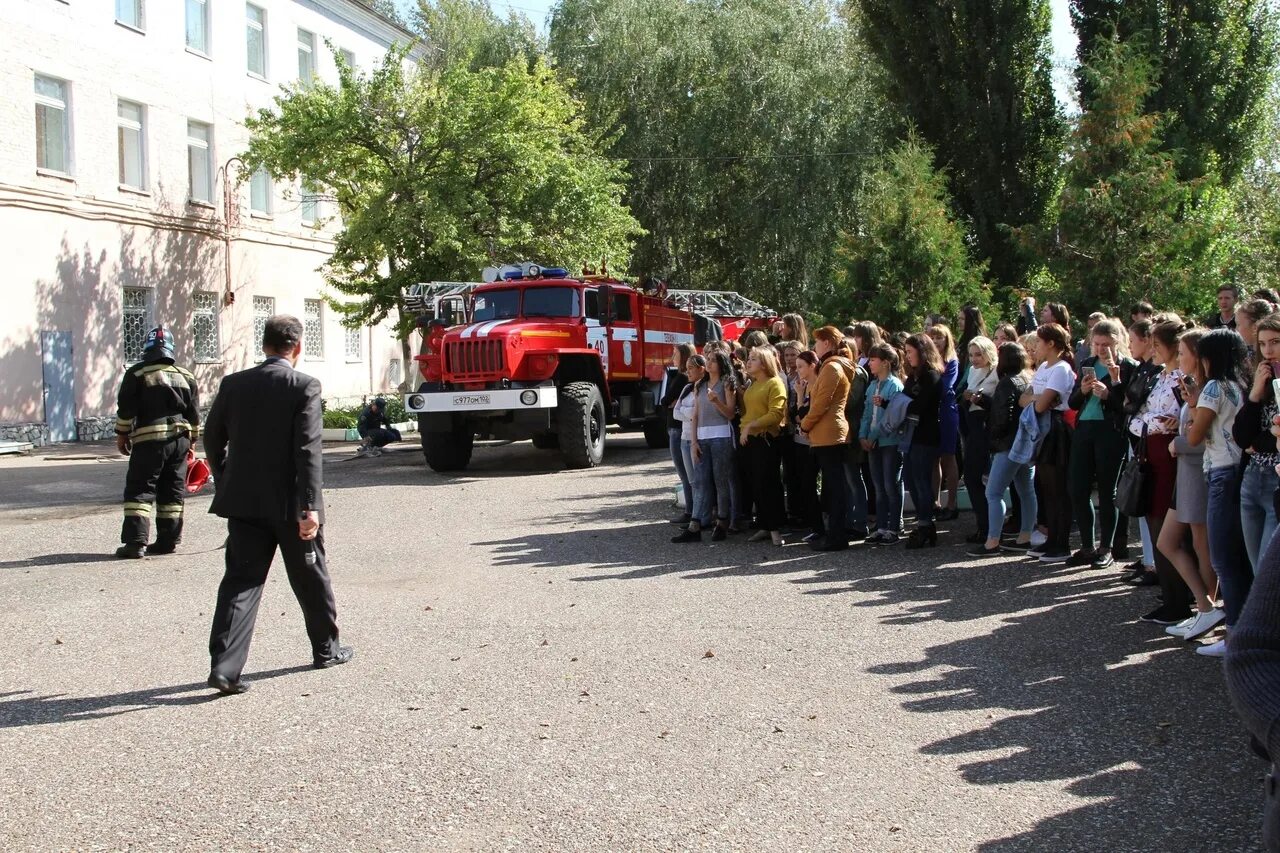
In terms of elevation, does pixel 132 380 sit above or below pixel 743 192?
below

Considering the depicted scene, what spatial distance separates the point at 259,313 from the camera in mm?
30562

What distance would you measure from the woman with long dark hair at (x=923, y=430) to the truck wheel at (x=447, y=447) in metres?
8.19

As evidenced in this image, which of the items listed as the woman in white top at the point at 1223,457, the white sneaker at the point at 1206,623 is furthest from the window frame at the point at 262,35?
the white sneaker at the point at 1206,623

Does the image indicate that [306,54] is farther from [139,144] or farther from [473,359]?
[473,359]

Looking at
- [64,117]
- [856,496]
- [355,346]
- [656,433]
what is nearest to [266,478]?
[856,496]

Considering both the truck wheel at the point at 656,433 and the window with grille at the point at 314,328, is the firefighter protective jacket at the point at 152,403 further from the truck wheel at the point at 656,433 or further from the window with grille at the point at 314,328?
the window with grille at the point at 314,328

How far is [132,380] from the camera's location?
1053cm

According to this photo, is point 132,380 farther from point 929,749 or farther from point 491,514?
point 929,749

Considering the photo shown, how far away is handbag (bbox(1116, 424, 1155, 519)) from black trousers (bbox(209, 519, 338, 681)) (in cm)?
435

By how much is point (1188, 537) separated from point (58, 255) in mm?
22389

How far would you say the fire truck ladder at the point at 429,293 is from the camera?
65.7 feet

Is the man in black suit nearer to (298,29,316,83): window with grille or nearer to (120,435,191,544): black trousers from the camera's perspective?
(120,435,191,544): black trousers

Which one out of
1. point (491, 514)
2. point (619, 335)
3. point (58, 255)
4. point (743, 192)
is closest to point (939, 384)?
point (491, 514)

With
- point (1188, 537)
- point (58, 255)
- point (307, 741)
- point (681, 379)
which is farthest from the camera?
point (58, 255)
